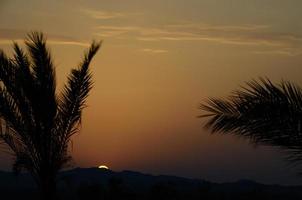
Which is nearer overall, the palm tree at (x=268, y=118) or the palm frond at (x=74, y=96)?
the palm tree at (x=268, y=118)

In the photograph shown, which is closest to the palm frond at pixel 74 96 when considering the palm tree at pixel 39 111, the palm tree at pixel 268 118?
the palm tree at pixel 39 111

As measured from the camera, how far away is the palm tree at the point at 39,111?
1280 centimetres

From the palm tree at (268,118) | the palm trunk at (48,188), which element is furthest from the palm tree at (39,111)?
the palm tree at (268,118)

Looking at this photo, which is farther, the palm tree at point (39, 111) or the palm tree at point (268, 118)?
the palm tree at point (39, 111)

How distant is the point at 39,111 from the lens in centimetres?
1286

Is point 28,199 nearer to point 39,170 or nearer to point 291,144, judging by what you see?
point 39,170

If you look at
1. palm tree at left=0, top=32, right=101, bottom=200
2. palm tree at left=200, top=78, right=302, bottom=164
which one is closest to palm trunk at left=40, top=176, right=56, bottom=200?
palm tree at left=0, top=32, right=101, bottom=200

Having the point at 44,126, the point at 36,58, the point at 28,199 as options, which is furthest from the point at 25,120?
the point at 28,199

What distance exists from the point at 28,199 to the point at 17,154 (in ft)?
111

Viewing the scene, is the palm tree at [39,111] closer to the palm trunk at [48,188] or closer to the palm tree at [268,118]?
the palm trunk at [48,188]

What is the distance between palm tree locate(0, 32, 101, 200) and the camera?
12.8 m

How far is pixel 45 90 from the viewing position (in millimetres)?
12859

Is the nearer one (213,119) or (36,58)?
(213,119)

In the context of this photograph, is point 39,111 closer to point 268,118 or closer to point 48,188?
point 48,188
